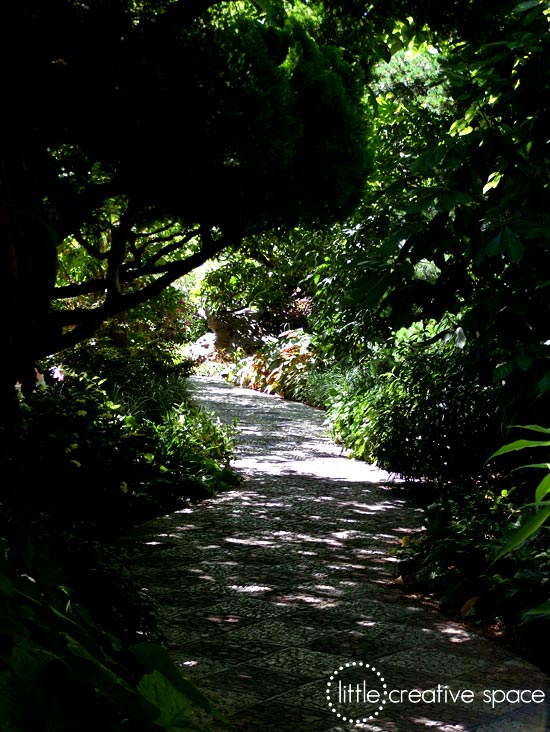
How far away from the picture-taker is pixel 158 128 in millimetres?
4000

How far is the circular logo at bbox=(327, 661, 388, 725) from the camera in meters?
2.98

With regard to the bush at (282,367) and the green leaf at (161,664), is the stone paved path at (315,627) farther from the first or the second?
the bush at (282,367)

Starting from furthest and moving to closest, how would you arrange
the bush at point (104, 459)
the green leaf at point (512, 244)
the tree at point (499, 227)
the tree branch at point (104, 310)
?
the bush at point (104, 459), the tree branch at point (104, 310), the tree at point (499, 227), the green leaf at point (512, 244)

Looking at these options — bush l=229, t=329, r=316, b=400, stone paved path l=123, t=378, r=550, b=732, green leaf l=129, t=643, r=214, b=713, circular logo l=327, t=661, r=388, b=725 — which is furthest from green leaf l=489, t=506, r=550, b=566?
bush l=229, t=329, r=316, b=400

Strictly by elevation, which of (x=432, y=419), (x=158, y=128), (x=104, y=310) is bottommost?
(x=432, y=419)

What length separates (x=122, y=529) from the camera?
5.85m

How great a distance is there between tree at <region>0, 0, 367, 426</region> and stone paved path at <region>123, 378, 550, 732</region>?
5.10 feet

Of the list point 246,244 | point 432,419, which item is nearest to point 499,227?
point 246,244

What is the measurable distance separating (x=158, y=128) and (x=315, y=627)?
267 cm

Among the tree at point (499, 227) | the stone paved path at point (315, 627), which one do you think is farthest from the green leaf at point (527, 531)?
the tree at point (499, 227)

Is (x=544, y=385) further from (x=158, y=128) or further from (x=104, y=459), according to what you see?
(x=104, y=459)

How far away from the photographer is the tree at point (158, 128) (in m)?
3.67

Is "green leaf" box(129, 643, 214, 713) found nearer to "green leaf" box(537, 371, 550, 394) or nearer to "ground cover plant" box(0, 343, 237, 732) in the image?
"ground cover plant" box(0, 343, 237, 732)

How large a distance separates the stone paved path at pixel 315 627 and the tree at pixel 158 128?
156 cm
